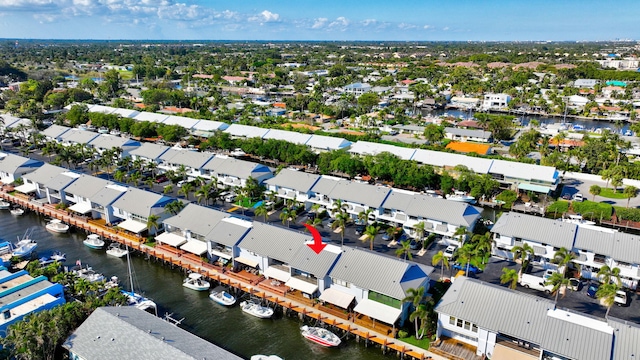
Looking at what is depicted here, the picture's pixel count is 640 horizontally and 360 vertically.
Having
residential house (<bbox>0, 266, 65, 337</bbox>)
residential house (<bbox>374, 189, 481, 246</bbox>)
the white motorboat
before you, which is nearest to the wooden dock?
the white motorboat

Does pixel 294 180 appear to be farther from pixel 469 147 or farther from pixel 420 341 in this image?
pixel 469 147

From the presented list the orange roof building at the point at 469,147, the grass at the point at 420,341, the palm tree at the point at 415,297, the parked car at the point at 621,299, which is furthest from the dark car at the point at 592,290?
the orange roof building at the point at 469,147

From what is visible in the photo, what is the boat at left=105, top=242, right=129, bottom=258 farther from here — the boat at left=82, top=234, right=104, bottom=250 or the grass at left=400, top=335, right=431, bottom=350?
the grass at left=400, top=335, right=431, bottom=350

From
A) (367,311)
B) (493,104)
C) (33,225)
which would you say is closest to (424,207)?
(367,311)

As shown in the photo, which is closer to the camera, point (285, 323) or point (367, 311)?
point (367, 311)

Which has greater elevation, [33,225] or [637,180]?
[637,180]

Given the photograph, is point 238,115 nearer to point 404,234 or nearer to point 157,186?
point 157,186
